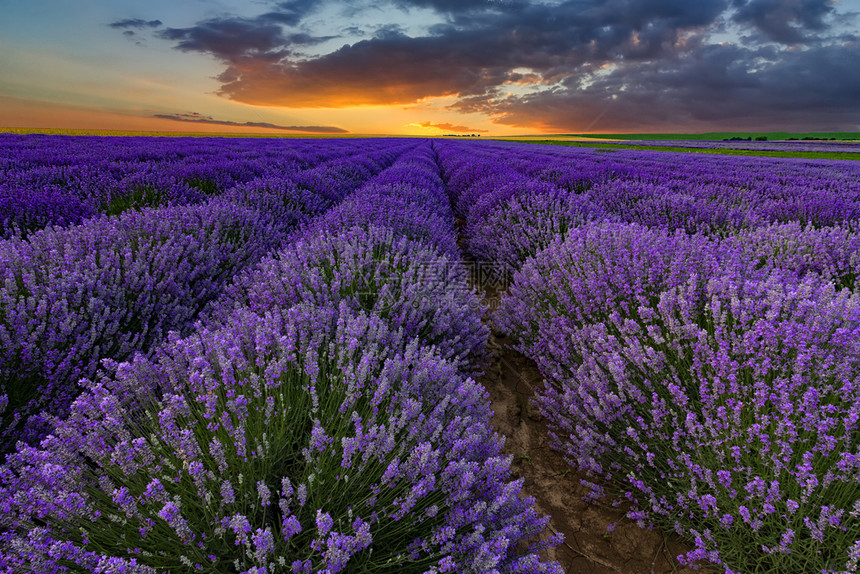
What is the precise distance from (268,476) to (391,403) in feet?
1.46

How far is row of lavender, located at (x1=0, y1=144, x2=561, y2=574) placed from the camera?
99 centimetres

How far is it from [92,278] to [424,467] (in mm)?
2288

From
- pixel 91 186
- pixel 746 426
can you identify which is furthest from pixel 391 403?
pixel 91 186

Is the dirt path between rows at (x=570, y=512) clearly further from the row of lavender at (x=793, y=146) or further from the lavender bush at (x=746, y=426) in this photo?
the row of lavender at (x=793, y=146)

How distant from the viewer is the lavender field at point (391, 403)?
42.8 inches

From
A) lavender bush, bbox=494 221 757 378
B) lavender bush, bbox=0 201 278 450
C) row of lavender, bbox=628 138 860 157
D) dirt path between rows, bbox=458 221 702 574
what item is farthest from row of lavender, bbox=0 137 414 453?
row of lavender, bbox=628 138 860 157

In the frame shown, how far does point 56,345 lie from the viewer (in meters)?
1.95

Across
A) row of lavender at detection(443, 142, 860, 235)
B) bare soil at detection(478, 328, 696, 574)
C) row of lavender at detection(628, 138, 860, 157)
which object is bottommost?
bare soil at detection(478, 328, 696, 574)

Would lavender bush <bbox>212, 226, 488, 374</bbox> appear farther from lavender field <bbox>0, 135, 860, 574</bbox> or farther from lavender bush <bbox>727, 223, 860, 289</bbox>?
lavender bush <bbox>727, 223, 860, 289</bbox>

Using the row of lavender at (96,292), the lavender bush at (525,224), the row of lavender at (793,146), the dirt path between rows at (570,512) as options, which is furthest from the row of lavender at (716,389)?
the row of lavender at (793,146)

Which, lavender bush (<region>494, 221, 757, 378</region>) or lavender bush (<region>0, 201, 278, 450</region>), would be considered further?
lavender bush (<region>494, 221, 757, 378</region>)

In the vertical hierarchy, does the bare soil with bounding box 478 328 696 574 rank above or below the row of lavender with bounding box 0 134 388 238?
below

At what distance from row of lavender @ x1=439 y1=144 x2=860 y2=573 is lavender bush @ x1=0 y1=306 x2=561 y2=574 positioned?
33.8 inches

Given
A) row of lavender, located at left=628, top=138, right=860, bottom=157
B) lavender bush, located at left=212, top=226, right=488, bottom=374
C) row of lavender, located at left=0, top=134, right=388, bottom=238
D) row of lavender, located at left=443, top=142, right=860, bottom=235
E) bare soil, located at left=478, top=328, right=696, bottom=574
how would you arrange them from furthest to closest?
1. row of lavender, located at left=628, top=138, right=860, bottom=157
2. row of lavender, located at left=443, top=142, right=860, bottom=235
3. row of lavender, located at left=0, top=134, right=388, bottom=238
4. lavender bush, located at left=212, top=226, right=488, bottom=374
5. bare soil, located at left=478, top=328, right=696, bottom=574
